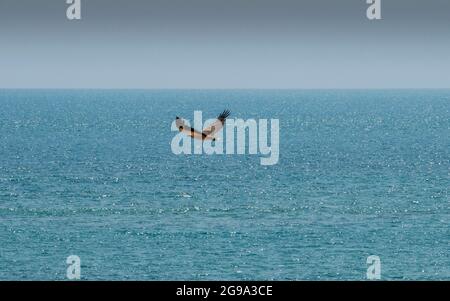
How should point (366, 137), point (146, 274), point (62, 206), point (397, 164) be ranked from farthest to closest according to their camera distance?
point (366, 137)
point (397, 164)
point (62, 206)
point (146, 274)

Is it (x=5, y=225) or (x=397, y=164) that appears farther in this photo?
(x=397, y=164)

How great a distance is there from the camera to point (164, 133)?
19625 centimetres

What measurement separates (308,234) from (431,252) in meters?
11.5

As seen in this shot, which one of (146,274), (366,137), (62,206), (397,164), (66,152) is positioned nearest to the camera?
(146,274)

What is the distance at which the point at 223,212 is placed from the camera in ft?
328

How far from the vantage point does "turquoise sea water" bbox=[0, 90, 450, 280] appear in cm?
7412

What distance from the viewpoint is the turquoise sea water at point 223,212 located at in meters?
74.1

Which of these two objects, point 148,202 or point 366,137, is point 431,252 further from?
point 366,137

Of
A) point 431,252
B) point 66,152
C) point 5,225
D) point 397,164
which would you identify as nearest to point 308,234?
point 431,252
